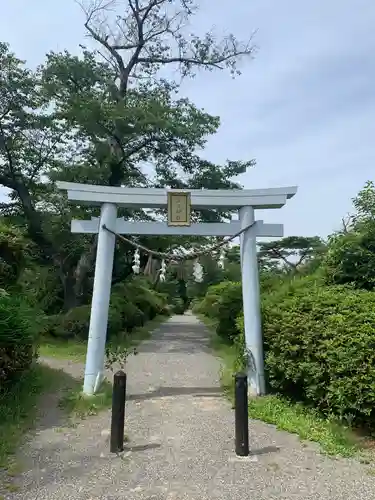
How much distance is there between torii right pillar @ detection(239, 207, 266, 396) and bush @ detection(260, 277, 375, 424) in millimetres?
156

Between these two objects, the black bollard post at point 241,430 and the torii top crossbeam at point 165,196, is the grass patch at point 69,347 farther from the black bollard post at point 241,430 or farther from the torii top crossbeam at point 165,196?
the black bollard post at point 241,430

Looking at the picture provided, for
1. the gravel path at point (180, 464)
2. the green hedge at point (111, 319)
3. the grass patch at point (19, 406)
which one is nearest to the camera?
the gravel path at point (180, 464)

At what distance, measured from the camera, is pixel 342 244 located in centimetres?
731

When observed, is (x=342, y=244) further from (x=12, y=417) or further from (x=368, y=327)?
(x=12, y=417)

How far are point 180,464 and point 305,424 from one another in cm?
181

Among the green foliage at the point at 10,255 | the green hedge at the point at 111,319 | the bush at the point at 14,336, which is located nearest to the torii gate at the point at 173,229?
the bush at the point at 14,336

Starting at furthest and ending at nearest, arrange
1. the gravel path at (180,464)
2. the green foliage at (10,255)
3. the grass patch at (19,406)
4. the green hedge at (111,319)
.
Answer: the green hedge at (111,319), the green foliage at (10,255), the grass patch at (19,406), the gravel path at (180,464)

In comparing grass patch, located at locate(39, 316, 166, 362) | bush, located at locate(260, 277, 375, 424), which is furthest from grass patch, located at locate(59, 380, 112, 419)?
grass patch, located at locate(39, 316, 166, 362)

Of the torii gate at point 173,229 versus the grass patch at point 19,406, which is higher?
the torii gate at point 173,229

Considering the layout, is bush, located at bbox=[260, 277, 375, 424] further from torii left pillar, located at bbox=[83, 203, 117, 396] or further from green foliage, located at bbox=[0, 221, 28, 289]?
green foliage, located at bbox=[0, 221, 28, 289]

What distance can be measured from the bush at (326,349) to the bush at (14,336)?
3500 mm

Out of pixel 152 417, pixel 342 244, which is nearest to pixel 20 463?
pixel 152 417

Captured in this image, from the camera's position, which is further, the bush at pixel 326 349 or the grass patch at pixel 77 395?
the grass patch at pixel 77 395

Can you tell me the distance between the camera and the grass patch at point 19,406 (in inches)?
199
